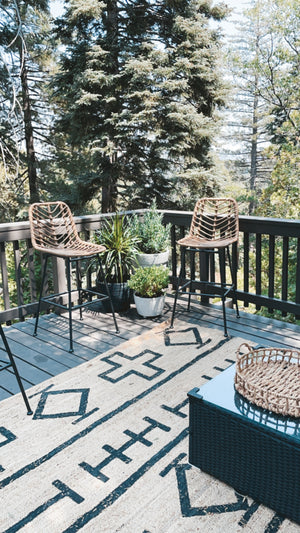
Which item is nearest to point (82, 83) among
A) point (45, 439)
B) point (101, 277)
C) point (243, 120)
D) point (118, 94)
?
point (118, 94)

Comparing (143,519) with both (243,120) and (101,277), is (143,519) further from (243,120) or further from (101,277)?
(243,120)

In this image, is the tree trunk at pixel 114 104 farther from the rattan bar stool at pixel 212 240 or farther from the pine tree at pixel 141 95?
the rattan bar stool at pixel 212 240

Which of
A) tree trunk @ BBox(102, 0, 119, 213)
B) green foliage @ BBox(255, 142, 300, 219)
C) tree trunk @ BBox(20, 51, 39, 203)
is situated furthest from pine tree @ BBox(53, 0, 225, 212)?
green foliage @ BBox(255, 142, 300, 219)

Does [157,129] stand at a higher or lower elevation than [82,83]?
lower

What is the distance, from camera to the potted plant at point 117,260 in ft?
12.2

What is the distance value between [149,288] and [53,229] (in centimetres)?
96

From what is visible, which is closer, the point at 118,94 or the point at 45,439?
the point at 45,439

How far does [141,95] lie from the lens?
29.8ft

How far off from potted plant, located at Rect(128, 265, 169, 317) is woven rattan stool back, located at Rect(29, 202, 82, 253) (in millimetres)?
594

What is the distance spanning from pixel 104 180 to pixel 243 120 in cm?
1165

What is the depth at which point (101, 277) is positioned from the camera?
379cm

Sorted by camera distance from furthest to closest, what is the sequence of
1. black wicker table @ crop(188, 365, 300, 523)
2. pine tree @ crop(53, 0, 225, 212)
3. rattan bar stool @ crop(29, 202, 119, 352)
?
pine tree @ crop(53, 0, 225, 212)
rattan bar stool @ crop(29, 202, 119, 352)
black wicker table @ crop(188, 365, 300, 523)

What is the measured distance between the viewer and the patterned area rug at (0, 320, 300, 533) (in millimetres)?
1583

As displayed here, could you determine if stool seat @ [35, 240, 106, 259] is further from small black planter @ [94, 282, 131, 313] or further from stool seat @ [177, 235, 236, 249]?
stool seat @ [177, 235, 236, 249]
